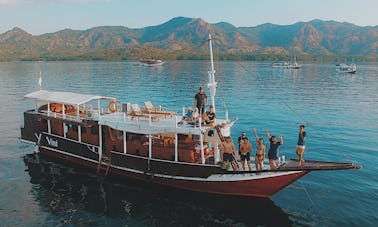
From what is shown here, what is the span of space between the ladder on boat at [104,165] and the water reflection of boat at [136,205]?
564 mm

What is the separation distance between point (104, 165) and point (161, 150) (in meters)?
5.00

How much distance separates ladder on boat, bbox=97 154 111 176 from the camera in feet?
75.2

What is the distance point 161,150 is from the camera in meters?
21.0

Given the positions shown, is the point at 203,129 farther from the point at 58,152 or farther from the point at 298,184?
the point at 58,152

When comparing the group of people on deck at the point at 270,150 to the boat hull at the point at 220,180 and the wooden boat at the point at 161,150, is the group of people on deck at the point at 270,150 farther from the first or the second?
the boat hull at the point at 220,180

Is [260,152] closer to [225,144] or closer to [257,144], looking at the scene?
[257,144]

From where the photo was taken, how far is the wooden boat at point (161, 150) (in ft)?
62.0

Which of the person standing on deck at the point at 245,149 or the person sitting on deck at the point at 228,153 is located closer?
the person standing on deck at the point at 245,149

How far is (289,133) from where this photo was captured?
35719mm

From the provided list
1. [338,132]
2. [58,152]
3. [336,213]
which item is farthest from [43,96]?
[338,132]

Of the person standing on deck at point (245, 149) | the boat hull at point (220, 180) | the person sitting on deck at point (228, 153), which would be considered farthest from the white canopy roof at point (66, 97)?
→ the person standing on deck at point (245, 149)

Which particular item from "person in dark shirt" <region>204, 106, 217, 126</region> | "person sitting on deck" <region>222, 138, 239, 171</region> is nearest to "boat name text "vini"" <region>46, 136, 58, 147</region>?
"person in dark shirt" <region>204, 106, 217, 126</region>

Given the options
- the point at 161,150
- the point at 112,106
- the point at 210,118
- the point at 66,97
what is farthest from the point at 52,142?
the point at 210,118

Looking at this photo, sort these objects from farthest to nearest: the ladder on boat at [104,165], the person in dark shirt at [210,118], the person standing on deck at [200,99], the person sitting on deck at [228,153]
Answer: the ladder on boat at [104,165] → the person standing on deck at [200,99] → the person in dark shirt at [210,118] → the person sitting on deck at [228,153]
